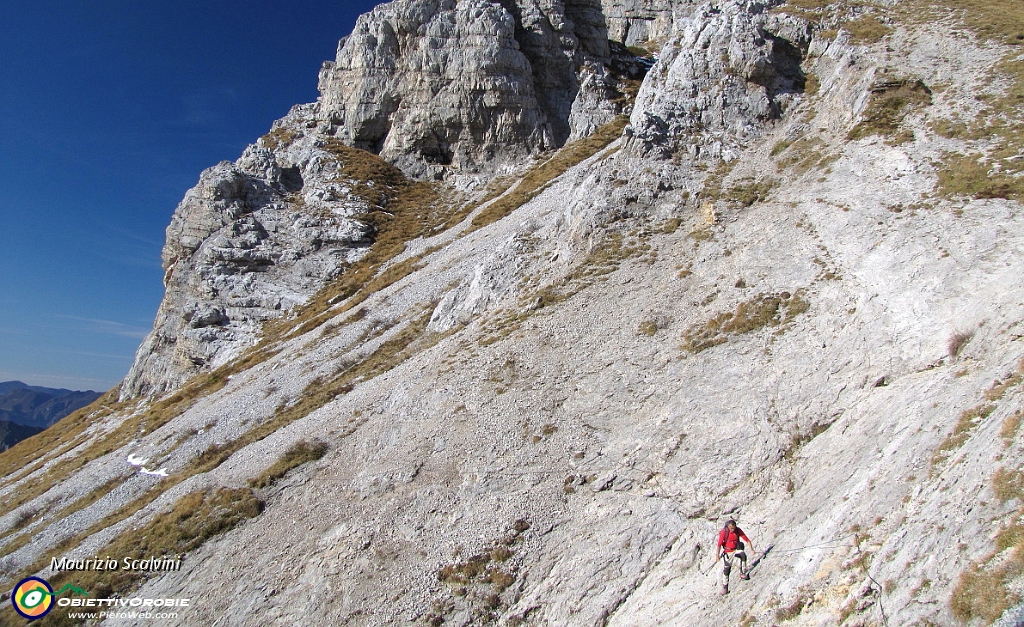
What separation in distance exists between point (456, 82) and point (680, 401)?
6827cm

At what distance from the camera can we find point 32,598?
18.5 m

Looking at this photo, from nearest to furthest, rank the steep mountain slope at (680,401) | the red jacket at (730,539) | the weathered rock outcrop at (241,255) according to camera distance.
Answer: the red jacket at (730,539)
the steep mountain slope at (680,401)
the weathered rock outcrop at (241,255)

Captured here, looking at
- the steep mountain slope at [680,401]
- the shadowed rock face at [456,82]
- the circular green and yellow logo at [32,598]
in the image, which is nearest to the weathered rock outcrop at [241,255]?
the steep mountain slope at [680,401]

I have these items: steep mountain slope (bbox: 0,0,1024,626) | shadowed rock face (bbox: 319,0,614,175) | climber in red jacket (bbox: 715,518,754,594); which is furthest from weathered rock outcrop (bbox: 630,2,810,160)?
shadowed rock face (bbox: 319,0,614,175)

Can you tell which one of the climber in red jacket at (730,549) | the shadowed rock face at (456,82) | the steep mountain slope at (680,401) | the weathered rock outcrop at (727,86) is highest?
the shadowed rock face at (456,82)

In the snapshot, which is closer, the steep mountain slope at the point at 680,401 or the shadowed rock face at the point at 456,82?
the steep mountain slope at the point at 680,401

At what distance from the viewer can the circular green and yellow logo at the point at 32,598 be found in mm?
17641

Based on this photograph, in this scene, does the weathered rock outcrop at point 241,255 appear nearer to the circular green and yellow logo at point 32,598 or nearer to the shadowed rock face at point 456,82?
the shadowed rock face at point 456,82

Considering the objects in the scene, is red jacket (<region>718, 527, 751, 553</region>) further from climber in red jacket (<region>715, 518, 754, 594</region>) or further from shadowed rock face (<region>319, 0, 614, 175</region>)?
shadowed rock face (<region>319, 0, 614, 175</region>)

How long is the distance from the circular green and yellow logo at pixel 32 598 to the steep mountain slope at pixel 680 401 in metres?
1.11

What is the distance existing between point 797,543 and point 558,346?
507 inches

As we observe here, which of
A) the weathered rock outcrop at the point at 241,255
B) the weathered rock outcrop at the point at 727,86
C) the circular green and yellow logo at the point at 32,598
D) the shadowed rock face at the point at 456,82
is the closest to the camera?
the circular green and yellow logo at the point at 32,598

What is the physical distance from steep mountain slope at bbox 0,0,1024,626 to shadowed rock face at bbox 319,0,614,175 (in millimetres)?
32953

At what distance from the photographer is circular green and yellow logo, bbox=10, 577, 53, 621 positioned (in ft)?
57.9
